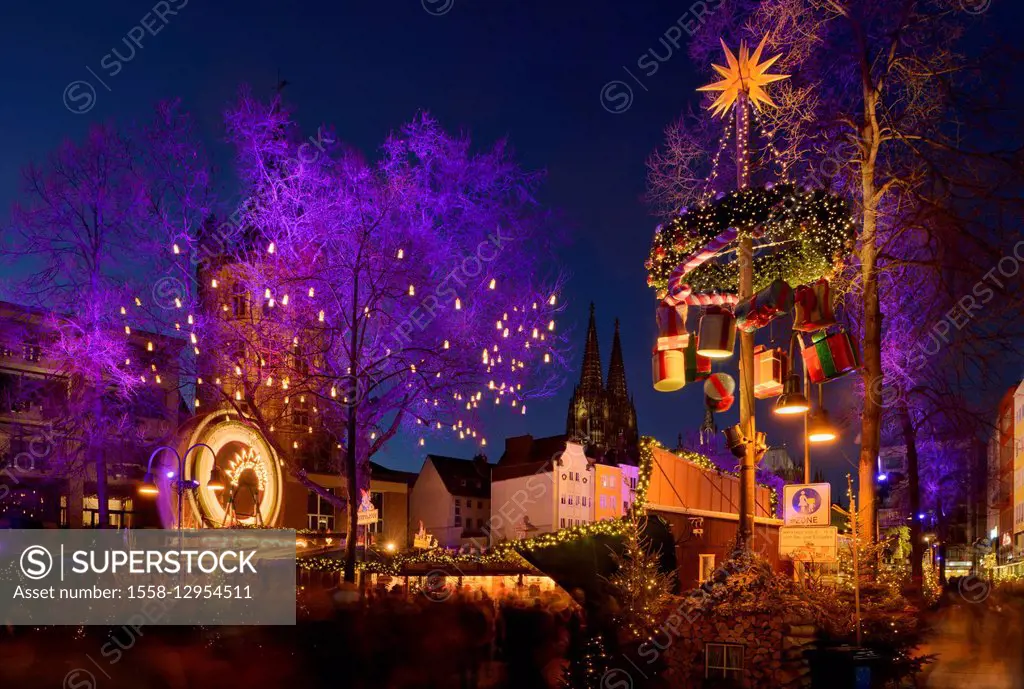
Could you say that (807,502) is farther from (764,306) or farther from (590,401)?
(590,401)

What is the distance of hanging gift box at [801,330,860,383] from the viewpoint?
40.1ft

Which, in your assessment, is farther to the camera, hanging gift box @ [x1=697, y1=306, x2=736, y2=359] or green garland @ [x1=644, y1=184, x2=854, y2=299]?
hanging gift box @ [x1=697, y1=306, x2=736, y2=359]

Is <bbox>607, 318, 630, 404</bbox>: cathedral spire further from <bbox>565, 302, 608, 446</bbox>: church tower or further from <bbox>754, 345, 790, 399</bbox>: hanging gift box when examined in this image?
<bbox>754, 345, 790, 399</bbox>: hanging gift box

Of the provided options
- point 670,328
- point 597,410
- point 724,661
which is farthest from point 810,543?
point 597,410

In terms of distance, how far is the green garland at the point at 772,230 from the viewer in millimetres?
11625

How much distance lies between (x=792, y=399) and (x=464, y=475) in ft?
178

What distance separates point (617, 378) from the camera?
12244 cm

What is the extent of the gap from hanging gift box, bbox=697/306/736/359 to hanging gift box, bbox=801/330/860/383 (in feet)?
4.07

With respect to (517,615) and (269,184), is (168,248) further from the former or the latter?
(517,615)

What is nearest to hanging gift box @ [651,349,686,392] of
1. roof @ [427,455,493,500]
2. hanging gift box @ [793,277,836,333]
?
hanging gift box @ [793,277,836,333]

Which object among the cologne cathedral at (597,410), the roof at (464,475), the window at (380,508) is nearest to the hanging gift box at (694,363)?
the window at (380,508)

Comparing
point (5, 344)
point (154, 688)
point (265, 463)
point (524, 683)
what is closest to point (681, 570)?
point (524, 683)

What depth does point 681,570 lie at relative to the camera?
17.7 meters

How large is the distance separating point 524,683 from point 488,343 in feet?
41.2
